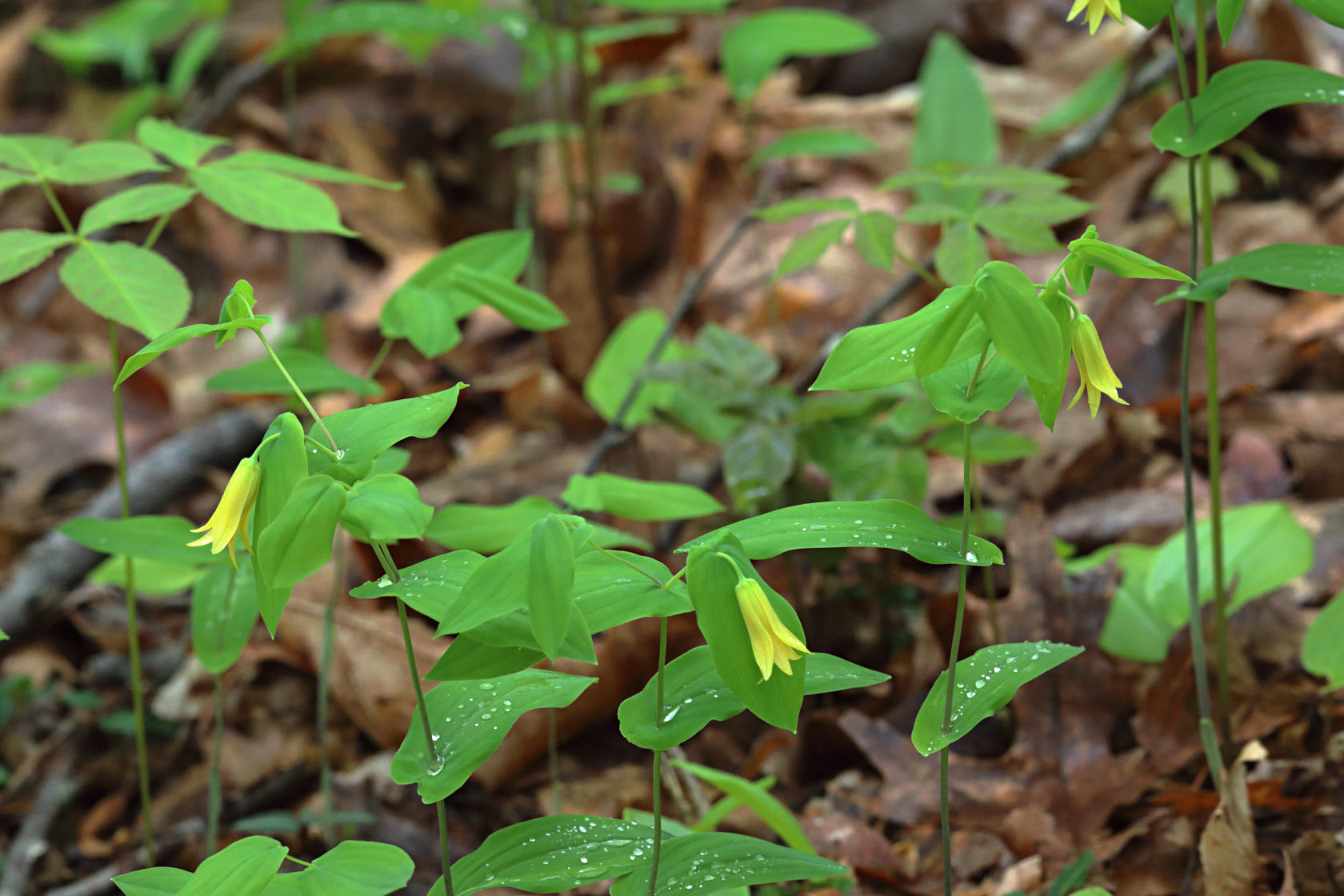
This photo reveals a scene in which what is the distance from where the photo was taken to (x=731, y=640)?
Result: 0.82m

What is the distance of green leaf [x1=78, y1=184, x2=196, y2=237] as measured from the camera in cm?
131

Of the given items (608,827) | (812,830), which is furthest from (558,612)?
(812,830)

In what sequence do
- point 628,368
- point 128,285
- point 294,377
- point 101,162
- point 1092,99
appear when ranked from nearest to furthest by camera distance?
1. point 128,285
2. point 101,162
3. point 294,377
4. point 628,368
5. point 1092,99

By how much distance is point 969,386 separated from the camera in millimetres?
940

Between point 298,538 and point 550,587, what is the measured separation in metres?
0.20

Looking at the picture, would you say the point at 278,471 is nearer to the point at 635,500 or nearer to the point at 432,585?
the point at 432,585

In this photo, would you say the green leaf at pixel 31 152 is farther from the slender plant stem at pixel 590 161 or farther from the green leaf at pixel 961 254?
the slender plant stem at pixel 590 161

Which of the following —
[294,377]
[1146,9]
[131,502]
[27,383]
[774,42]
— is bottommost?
[131,502]

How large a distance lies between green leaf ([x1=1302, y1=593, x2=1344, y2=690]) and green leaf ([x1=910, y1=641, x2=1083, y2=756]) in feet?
1.75

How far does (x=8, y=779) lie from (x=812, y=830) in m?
1.65

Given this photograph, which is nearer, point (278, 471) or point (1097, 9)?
point (278, 471)

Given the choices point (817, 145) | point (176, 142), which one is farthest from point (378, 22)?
point (176, 142)

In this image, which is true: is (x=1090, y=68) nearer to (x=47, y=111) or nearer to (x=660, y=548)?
(x=660, y=548)

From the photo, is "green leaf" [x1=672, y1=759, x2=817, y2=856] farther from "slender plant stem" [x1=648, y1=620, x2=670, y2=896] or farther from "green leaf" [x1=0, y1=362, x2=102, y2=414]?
"green leaf" [x1=0, y1=362, x2=102, y2=414]
